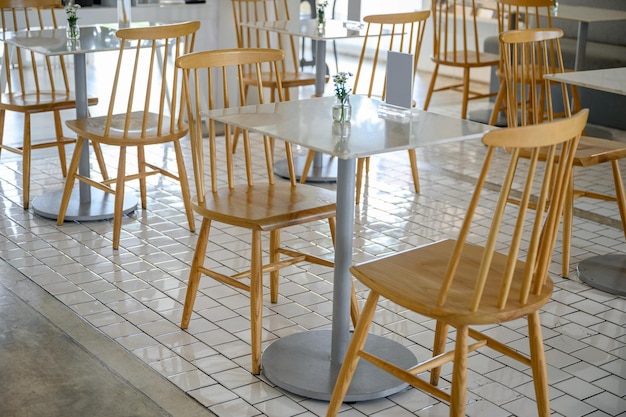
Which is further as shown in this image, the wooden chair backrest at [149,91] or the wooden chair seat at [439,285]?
the wooden chair backrest at [149,91]

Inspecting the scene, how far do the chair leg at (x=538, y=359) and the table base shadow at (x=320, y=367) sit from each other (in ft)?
1.54

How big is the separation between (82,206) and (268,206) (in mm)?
1736

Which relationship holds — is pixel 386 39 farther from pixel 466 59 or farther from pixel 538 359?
pixel 538 359

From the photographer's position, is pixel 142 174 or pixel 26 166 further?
pixel 26 166

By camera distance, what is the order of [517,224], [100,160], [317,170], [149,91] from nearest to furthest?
[517,224]
[149,91]
[100,160]
[317,170]

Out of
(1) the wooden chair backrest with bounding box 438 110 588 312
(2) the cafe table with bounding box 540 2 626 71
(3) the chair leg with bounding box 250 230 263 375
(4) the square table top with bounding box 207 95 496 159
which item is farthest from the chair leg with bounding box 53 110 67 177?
(2) the cafe table with bounding box 540 2 626 71

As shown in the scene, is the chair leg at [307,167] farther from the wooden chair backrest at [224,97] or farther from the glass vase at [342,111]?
the glass vase at [342,111]

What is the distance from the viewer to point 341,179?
2.73 meters

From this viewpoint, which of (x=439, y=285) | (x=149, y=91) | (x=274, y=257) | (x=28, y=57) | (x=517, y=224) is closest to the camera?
(x=517, y=224)

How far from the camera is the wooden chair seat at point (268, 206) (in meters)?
2.88

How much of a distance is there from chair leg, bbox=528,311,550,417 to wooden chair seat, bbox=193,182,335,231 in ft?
2.75

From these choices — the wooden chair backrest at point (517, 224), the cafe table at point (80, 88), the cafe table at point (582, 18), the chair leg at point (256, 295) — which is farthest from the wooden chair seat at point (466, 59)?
the wooden chair backrest at point (517, 224)

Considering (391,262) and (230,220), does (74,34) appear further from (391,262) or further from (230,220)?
(391,262)

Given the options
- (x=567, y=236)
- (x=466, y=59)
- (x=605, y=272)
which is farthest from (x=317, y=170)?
(x=605, y=272)
